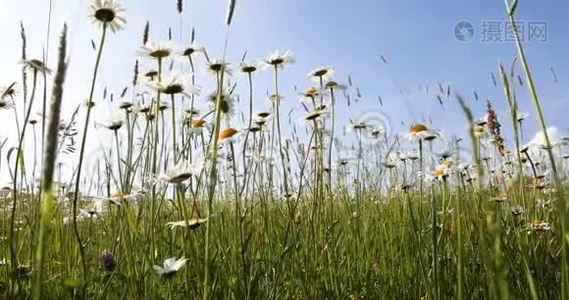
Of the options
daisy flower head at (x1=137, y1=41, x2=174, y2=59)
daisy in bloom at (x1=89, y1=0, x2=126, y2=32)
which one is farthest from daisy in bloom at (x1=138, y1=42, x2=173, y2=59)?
daisy in bloom at (x1=89, y1=0, x2=126, y2=32)

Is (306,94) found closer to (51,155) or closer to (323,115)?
(323,115)

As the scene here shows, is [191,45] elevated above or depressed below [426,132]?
above

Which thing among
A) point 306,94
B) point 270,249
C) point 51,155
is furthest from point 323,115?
point 51,155

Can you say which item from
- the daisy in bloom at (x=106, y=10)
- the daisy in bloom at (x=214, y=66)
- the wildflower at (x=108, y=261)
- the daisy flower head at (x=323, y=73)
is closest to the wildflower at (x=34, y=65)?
the daisy in bloom at (x=106, y=10)

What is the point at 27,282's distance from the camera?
1807 mm

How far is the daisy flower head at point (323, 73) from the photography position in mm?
2799

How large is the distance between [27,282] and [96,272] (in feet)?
0.78

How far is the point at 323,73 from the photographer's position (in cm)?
283

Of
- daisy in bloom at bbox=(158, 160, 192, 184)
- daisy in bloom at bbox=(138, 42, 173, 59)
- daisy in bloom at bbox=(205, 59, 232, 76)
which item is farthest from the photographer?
daisy in bloom at bbox=(205, 59, 232, 76)

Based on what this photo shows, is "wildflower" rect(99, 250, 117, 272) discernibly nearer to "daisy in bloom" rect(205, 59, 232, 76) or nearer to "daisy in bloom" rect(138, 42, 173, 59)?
"daisy in bloom" rect(138, 42, 173, 59)

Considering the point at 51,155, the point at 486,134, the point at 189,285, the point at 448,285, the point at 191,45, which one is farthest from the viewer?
the point at 486,134

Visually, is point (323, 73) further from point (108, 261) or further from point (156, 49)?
point (108, 261)

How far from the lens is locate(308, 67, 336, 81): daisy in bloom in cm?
280

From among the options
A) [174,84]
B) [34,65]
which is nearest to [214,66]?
[174,84]
